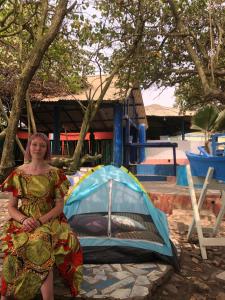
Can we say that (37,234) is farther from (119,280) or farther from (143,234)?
(143,234)

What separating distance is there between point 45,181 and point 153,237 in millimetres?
2140

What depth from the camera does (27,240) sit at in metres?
3.18

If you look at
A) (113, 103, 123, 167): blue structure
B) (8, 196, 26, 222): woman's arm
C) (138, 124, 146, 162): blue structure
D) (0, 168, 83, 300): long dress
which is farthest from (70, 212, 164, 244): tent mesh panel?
(138, 124, 146, 162): blue structure

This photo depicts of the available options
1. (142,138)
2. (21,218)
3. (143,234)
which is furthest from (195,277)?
(142,138)

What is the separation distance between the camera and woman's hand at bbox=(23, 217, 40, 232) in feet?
10.7

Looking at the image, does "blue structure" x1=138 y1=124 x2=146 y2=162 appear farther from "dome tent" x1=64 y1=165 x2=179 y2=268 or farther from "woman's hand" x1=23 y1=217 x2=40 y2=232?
"woman's hand" x1=23 y1=217 x2=40 y2=232

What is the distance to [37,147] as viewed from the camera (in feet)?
11.7

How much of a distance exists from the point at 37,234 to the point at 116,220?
2.47m

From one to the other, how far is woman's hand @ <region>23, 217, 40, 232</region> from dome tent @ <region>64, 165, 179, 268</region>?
58.1 inches

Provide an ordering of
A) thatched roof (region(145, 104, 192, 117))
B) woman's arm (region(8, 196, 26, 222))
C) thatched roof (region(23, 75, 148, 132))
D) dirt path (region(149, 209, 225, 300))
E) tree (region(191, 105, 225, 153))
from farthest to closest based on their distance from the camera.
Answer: thatched roof (region(145, 104, 192, 117)) → thatched roof (region(23, 75, 148, 132)) → tree (region(191, 105, 225, 153)) → dirt path (region(149, 209, 225, 300)) → woman's arm (region(8, 196, 26, 222))

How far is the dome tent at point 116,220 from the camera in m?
4.61

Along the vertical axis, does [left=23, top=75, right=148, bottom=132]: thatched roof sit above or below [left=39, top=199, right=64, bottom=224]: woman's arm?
above

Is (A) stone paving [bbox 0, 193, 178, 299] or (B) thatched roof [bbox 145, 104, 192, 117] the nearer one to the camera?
(A) stone paving [bbox 0, 193, 178, 299]

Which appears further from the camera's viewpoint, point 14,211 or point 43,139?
point 43,139
